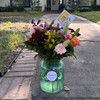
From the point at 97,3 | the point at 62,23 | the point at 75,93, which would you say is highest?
the point at 97,3

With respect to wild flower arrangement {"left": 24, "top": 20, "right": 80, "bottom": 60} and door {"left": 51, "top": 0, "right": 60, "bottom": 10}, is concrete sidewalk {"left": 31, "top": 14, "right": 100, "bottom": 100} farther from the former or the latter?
door {"left": 51, "top": 0, "right": 60, "bottom": 10}

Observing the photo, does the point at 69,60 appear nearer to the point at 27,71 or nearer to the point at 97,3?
the point at 27,71

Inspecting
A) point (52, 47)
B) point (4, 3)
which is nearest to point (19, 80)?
point (52, 47)

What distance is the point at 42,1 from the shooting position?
53.8 ft

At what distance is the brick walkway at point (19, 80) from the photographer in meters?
2.01

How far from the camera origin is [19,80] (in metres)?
2.36

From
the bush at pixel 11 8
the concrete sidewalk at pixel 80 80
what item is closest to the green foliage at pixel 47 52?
the concrete sidewalk at pixel 80 80

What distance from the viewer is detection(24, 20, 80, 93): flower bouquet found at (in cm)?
178

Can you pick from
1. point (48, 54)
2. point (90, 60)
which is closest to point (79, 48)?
point (90, 60)

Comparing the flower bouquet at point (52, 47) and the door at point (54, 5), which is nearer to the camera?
the flower bouquet at point (52, 47)

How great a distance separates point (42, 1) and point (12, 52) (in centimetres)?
1384

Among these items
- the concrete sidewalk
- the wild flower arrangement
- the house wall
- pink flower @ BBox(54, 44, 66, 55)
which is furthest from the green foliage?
the house wall

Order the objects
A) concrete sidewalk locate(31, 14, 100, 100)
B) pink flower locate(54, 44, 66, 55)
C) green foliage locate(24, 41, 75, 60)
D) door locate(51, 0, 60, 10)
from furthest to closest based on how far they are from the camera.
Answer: door locate(51, 0, 60, 10)
concrete sidewalk locate(31, 14, 100, 100)
green foliage locate(24, 41, 75, 60)
pink flower locate(54, 44, 66, 55)

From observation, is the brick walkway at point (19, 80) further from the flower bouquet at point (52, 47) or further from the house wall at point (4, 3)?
the house wall at point (4, 3)
